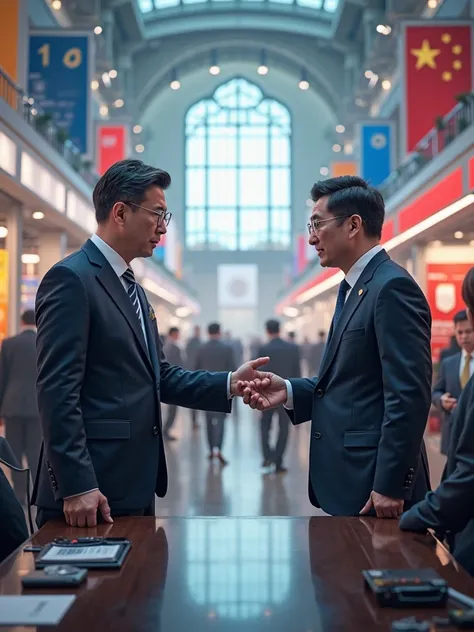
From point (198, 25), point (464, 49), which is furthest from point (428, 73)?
point (198, 25)

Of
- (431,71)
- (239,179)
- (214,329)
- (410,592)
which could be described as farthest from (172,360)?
(239,179)

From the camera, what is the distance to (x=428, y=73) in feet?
37.8

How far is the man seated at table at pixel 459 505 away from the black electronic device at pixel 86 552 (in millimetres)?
654

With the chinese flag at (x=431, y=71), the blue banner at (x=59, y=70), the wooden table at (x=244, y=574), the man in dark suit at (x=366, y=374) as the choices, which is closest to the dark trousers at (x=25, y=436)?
the man in dark suit at (x=366, y=374)

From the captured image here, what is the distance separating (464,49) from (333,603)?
38.4ft

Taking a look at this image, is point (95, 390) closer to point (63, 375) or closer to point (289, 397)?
point (63, 375)

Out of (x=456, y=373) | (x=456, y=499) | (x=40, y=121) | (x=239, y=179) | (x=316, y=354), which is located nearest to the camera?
(x=456, y=499)

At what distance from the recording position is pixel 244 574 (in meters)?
1.51

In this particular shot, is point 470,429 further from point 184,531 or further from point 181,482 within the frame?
point 181,482

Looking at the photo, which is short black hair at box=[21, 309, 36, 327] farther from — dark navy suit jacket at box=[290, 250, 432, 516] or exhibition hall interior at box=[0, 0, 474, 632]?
dark navy suit jacket at box=[290, 250, 432, 516]

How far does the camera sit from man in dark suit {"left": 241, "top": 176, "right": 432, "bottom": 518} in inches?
81.1

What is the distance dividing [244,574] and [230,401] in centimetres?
111

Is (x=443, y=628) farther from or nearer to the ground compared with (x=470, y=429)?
nearer to the ground

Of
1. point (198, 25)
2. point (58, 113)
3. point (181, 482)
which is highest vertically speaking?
point (198, 25)
